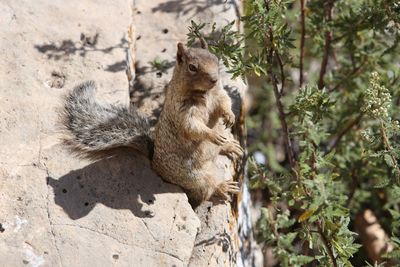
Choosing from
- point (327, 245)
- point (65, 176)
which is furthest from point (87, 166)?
point (327, 245)

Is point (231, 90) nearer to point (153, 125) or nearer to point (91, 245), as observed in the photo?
point (153, 125)

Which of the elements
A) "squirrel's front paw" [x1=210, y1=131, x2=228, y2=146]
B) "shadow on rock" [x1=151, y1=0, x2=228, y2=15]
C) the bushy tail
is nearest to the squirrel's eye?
"squirrel's front paw" [x1=210, y1=131, x2=228, y2=146]

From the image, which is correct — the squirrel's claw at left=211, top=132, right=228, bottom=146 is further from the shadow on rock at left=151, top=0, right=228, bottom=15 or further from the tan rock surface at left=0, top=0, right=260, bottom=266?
the shadow on rock at left=151, top=0, right=228, bottom=15

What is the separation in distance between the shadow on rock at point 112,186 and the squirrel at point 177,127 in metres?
0.08

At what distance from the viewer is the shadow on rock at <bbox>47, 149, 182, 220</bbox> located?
4.03m

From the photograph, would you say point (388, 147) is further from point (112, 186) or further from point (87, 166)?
point (87, 166)

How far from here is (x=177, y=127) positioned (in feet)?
13.5

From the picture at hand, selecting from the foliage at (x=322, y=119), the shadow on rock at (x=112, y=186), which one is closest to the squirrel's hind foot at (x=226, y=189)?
the foliage at (x=322, y=119)

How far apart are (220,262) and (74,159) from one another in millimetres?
1197

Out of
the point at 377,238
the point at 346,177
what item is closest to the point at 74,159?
the point at 346,177

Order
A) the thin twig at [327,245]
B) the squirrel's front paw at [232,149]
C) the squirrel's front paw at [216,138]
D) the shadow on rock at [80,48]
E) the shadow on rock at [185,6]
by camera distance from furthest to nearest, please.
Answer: the shadow on rock at [185,6], the shadow on rock at [80,48], the squirrel's front paw at [232,149], the squirrel's front paw at [216,138], the thin twig at [327,245]

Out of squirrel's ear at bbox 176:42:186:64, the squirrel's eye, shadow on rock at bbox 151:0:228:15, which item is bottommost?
the squirrel's eye

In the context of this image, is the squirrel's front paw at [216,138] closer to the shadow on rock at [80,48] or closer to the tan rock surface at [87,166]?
the tan rock surface at [87,166]

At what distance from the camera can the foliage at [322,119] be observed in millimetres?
3648
